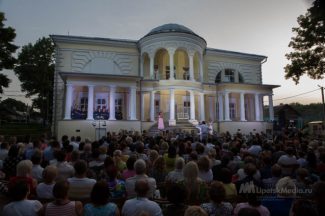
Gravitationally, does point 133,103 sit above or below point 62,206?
above

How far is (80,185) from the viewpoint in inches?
181

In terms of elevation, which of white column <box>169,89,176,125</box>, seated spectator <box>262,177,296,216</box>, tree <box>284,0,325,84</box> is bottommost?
seated spectator <box>262,177,296,216</box>

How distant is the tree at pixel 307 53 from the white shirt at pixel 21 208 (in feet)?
57.7

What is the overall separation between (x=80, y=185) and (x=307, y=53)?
689 inches

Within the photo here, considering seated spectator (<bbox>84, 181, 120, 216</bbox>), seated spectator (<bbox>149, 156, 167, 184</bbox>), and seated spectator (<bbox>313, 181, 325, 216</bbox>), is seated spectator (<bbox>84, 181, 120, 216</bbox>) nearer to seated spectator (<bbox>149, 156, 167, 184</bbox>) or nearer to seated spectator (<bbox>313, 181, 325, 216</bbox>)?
seated spectator (<bbox>313, 181, 325, 216</bbox>)

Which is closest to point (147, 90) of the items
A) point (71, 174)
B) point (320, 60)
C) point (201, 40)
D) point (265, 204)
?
point (201, 40)

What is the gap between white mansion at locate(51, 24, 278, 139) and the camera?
77.2 feet

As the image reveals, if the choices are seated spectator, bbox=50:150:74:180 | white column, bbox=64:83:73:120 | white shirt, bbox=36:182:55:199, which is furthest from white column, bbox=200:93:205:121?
white shirt, bbox=36:182:55:199

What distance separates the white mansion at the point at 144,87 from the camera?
77.2ft

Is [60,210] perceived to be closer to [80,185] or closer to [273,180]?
[80,185]

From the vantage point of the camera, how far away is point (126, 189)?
4.76 meters

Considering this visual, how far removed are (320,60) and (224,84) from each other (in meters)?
12.6

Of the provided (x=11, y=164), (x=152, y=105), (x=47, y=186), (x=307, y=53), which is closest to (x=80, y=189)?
(x=47, y=186)

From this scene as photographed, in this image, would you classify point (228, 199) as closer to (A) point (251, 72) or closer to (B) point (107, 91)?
(B) point (107, 91)
